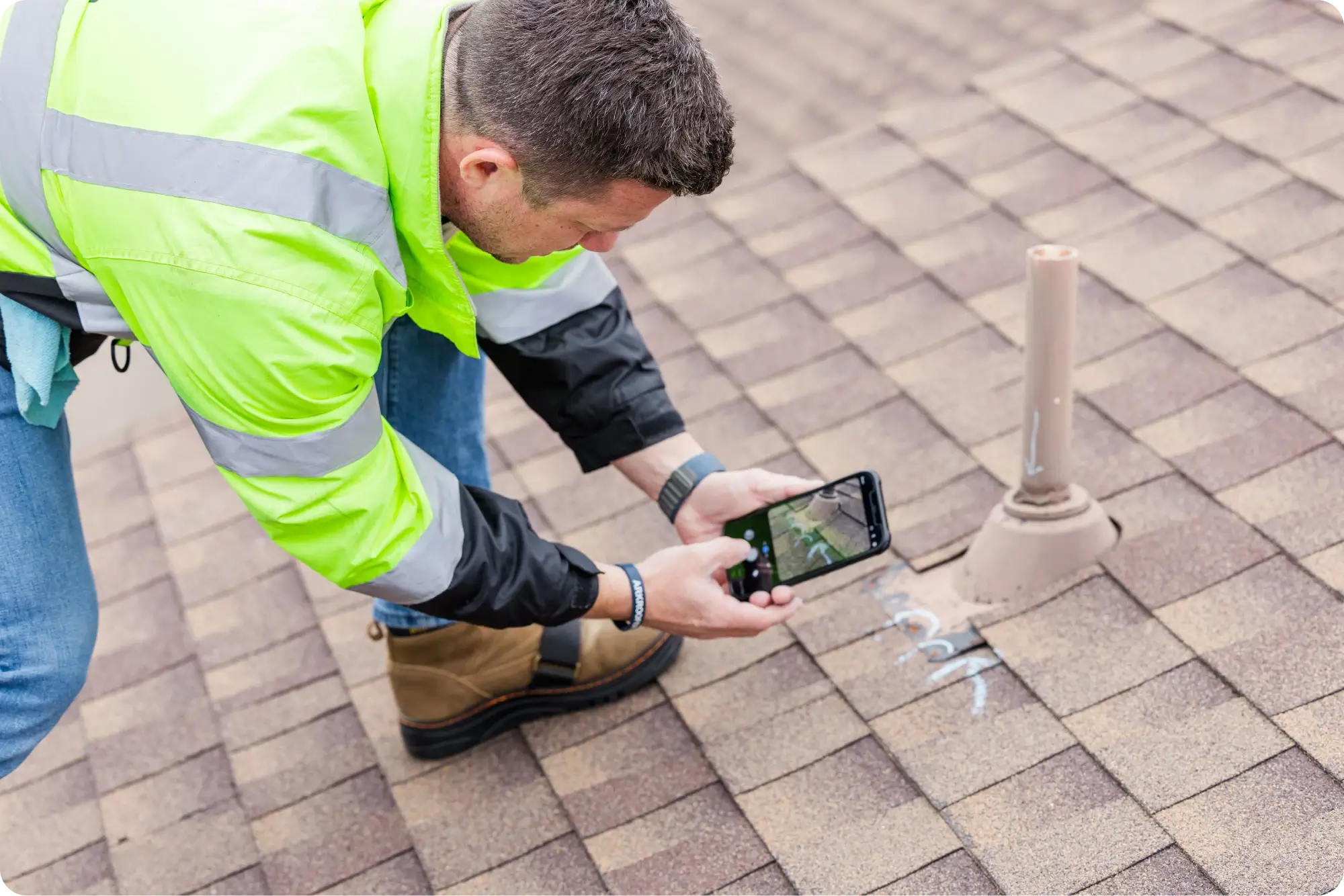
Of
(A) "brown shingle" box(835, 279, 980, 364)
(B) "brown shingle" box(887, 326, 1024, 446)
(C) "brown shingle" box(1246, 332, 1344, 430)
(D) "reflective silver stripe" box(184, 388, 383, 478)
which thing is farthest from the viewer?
(A) "brown shingle" box(835, 279, 980, 364)

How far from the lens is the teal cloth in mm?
1852

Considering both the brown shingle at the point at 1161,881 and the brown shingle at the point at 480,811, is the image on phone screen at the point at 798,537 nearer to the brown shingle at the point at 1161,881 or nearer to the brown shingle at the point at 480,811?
the brown shingle at the point at 480,811

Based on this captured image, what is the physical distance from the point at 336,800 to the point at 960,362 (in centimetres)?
153

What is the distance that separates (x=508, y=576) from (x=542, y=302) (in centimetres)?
52

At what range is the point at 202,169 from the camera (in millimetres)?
1630

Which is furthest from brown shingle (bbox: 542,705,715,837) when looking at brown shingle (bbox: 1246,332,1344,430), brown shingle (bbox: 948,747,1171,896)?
brown shingle (bbox: 1246,332,1344,430)

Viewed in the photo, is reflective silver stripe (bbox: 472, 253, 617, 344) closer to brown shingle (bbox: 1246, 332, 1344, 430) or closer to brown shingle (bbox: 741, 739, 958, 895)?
brown shingle (bbox: 741, 739, 958, 895)

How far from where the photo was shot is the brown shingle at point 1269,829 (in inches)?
73.0

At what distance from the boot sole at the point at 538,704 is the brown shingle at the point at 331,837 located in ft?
0.39

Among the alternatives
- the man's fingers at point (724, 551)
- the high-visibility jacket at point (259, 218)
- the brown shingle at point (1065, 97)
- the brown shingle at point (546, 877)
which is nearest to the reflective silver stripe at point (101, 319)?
the high-visibility jacket at point (259, 218)

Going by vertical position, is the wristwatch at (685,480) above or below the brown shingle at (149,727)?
above

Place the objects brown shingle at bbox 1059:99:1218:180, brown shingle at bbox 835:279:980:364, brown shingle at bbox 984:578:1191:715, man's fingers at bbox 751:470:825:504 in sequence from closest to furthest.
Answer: brown shingle at bbox 984:578:1191:715
man's fingers at bbox 751:470:825:504
brown shingle at bbox 835:279:980:364
brown shingle at bbox 1059:99:1218:180

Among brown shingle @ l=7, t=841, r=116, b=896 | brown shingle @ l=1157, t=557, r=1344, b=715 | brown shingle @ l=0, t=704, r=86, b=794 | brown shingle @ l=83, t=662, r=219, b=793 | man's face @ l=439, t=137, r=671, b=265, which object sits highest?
man's face @ l=439, t=137, r=671, b=265

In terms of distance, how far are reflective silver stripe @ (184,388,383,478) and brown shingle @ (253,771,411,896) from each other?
84cm
